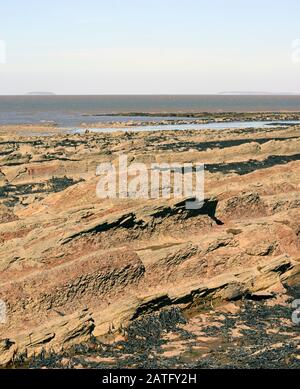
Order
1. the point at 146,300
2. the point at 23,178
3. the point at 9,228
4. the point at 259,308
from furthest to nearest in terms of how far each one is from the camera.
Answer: the point at 23,178, the point at 9,228, the point at 259,308, the point at 146,300

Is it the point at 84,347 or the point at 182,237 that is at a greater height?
the point at 182,237

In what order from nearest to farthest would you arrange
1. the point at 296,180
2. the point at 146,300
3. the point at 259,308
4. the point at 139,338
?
the point at 139,338 → the point at 146,300 → the point at 259,308 → the point at 296,180

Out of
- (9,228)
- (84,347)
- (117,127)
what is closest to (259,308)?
(84,347)

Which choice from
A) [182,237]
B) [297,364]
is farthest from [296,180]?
[297,364]

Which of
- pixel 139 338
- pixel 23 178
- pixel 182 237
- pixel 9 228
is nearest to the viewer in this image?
pixel 139 338

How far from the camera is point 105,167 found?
4812cm

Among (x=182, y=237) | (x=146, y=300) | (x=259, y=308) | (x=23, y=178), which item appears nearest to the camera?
(x=146, y=300)

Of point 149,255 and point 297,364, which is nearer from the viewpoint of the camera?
point 297,364

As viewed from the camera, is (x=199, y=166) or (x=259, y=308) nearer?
(x=259, y=308)

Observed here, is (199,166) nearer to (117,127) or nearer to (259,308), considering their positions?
(259,308)

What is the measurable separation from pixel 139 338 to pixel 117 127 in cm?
9538

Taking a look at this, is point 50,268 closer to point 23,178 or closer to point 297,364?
point 297,364

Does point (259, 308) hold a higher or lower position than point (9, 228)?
lower

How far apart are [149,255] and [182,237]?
8.42ft
